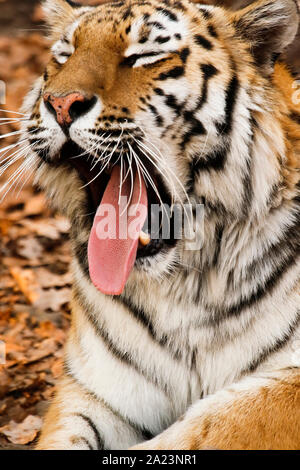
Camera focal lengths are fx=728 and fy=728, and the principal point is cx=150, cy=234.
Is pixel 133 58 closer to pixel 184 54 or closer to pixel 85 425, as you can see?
pixel 184 54

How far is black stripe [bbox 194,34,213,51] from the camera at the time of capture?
212cm

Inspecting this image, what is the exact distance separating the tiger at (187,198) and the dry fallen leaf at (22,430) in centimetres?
44

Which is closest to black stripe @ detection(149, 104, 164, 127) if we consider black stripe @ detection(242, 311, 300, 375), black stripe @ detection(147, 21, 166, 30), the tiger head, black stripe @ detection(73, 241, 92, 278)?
the tiger head

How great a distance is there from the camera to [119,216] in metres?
2.14

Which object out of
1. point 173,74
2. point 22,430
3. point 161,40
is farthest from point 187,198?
point 22,430

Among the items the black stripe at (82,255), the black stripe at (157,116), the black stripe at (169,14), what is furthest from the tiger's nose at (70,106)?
the black stripe at (82,255)

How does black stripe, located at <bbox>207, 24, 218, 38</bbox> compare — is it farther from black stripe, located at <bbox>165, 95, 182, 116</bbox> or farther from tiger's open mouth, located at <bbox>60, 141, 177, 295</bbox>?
tiger's open mouth, located at <bbox>60, 141, 177, 295</bbox>

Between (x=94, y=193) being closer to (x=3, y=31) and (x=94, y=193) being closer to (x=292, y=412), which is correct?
(x=292, y=412)

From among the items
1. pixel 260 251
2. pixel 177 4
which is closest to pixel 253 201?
pixel 260 251

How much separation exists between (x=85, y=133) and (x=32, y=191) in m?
2.36

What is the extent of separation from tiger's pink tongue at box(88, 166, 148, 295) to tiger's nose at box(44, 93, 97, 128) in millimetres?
253

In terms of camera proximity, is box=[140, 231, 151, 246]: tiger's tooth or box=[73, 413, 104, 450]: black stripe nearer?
box=[140, 231, 151, 246]: tiger's tooth

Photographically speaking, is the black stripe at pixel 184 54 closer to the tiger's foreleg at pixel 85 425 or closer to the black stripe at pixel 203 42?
the black stripe at pixel 203 42

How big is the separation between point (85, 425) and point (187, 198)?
787 millimetres
